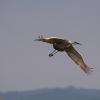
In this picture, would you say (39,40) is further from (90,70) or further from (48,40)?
(90,70)

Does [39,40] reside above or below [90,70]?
above

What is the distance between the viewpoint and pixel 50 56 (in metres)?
13.6

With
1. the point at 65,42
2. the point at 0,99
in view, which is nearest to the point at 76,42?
the point at 65,42

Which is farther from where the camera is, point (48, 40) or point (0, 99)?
point (0, 99)

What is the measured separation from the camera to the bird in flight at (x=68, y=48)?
13417 mm

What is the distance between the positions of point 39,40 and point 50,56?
24.7 inches

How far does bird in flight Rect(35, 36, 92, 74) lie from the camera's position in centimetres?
1342

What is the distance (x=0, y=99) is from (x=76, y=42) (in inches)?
595

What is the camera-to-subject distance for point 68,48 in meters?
13.8

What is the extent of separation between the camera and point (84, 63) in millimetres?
13703

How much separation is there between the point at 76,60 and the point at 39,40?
131 centimetres

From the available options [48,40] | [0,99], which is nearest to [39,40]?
[48,40]

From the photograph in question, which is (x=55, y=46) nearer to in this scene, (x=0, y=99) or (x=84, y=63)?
(x=84, y=63)

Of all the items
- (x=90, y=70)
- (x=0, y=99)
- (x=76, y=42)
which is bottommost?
(x=0, y=99)
